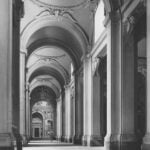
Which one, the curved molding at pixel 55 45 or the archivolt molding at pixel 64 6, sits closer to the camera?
the archivolt molding at pixel 64 6

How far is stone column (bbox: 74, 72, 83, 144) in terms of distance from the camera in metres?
26.0

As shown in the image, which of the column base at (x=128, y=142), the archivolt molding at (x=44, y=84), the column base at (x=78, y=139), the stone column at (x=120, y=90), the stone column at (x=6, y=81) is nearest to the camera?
the stone column at (x=6, y=81)

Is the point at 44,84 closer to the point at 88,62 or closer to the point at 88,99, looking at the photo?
the point at 88,62

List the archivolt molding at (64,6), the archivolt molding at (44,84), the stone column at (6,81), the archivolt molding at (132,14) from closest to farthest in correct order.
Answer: the stone column at (6,81)
the archivolt molding at (132,14)
the archivolt molding at (64,6)
the archivolt molding at (44,84)

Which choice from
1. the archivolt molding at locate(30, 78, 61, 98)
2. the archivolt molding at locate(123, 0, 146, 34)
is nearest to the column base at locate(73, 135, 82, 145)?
the archivolt molding at locate(123, 0, 146, 34)

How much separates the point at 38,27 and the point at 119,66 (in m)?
8.89

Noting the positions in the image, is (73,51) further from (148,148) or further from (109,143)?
(148,148)

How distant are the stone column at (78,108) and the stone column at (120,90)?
10973 millimetres

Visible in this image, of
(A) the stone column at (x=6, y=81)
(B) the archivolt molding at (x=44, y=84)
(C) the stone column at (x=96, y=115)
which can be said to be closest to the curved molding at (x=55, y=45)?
(C) the stone column at (x=96, y=115)

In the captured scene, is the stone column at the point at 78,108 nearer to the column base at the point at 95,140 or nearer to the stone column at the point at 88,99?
the stone column at the point at 88,99

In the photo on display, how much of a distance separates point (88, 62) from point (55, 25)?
313cm

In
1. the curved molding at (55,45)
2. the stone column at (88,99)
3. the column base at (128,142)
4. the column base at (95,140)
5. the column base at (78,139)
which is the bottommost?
the column base at (78,139)

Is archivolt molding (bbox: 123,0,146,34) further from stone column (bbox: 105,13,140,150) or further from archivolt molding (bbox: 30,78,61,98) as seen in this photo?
archivolt molding (bbox: 30,78,61,98)

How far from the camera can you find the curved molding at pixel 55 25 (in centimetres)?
2150
